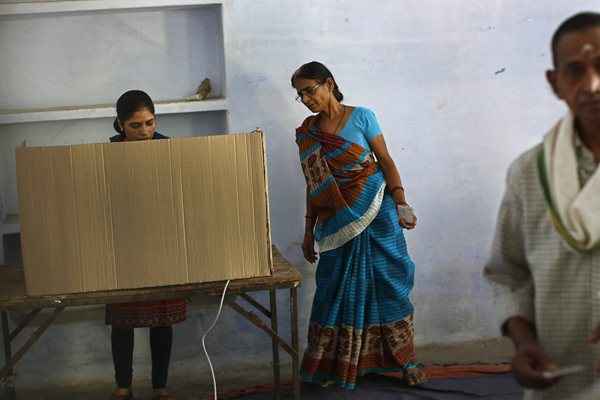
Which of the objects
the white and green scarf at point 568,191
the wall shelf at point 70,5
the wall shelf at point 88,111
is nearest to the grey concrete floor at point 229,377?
the wall shelf at point 88,111

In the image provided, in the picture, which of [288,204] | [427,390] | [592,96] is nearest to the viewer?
[592,96]

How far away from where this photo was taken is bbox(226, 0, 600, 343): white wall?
405 centimetres

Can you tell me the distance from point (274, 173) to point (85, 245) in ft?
4.49

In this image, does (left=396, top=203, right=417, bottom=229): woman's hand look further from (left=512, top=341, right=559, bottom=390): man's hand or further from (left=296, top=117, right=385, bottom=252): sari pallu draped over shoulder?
(left=512, top=341, right=559, bottom=390): man's hand

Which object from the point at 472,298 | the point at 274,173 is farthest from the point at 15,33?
the point at 472,298

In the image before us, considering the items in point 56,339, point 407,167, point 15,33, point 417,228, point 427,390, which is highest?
point 15,33

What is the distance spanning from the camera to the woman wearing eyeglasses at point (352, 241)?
3.77 meters

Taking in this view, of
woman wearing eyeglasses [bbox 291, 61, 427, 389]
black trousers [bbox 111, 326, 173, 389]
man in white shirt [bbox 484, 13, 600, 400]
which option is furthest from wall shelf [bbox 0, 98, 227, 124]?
man in white shirt [bbox 484, 13, 600, 400]

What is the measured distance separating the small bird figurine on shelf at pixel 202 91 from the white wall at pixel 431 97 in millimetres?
136

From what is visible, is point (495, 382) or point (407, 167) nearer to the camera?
point (495, 382)

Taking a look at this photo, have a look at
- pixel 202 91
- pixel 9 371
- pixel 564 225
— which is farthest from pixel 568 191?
pixel 9 371

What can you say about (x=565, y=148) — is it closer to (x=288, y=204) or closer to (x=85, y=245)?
(x=85, y=245)

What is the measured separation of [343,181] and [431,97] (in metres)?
0.75

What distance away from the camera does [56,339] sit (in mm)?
4156
